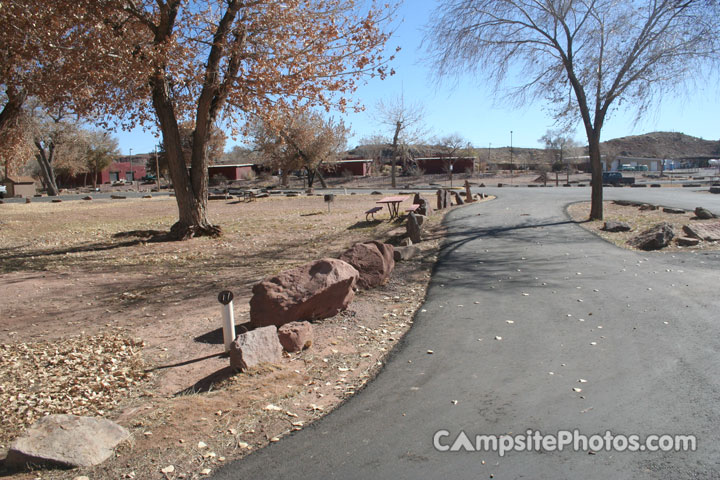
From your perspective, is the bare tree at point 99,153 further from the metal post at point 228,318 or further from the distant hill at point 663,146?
the distant hill at point 663,146

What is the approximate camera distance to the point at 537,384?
14.3 feet

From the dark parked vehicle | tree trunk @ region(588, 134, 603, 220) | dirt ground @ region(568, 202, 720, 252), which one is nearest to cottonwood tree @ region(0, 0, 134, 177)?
dirt ground @ region(568, 202, 720, 252)

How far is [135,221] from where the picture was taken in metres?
20.7

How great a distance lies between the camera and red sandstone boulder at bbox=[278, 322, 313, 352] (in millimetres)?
5547

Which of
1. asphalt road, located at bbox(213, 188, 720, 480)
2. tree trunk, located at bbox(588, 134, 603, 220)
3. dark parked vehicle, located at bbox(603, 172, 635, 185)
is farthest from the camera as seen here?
dark parked vehicle, located at bbox(603, 172, 635, 185)

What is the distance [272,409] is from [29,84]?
11871 millimetres

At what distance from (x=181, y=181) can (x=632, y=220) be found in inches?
481

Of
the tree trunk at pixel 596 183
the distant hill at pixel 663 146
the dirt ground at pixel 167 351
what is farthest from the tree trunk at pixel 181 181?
the distant hill at pixel 663 146

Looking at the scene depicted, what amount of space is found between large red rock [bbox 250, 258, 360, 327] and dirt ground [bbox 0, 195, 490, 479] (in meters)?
0.23

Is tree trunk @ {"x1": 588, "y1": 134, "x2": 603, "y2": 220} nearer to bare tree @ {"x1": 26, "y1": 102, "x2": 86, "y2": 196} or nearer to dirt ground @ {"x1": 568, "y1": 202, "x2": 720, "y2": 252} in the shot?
dirt ground @ {"x1": 568, "y1": 202, "x2": 720, "y2": 252}

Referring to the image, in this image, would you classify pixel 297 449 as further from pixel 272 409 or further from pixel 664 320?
pixel 664 320

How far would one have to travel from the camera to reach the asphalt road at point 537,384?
3.24m

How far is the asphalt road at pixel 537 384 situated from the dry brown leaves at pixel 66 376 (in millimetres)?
1996

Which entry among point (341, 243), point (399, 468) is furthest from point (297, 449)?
point (341, 243)
